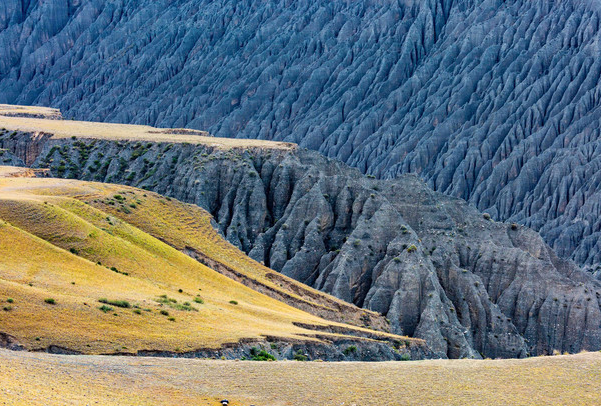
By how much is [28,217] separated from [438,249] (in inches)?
1307

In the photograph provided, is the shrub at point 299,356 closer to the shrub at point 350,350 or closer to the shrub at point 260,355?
the shrub at point 260,355

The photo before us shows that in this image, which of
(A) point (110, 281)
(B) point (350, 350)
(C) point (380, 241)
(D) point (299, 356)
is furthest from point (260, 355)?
(C) point (380, 241)

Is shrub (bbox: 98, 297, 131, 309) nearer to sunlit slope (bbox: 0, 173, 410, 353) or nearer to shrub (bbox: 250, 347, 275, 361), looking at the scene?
sunlit slope (bbox: 0, 173, 410, 353)

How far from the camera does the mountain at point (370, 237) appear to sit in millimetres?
62531

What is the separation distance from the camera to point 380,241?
221ft

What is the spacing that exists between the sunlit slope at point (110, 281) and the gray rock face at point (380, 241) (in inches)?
441

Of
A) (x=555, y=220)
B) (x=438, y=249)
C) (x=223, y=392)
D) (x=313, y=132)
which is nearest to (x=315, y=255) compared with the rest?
(x=438, y=249)

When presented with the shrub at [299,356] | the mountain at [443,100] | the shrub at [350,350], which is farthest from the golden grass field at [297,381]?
the mountain at [443,100]

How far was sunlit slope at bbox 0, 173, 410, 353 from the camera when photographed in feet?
108

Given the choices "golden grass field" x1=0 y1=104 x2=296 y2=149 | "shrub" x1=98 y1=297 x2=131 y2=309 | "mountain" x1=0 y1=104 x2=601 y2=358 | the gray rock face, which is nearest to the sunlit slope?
"shrub" x1=98 y1=297 x2=131 y2=309

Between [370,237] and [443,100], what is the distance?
10364 centimetres

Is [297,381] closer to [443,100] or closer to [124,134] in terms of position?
[124,134]

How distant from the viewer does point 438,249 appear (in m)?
68.8

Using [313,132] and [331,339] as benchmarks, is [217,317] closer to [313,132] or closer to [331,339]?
[331,339]
